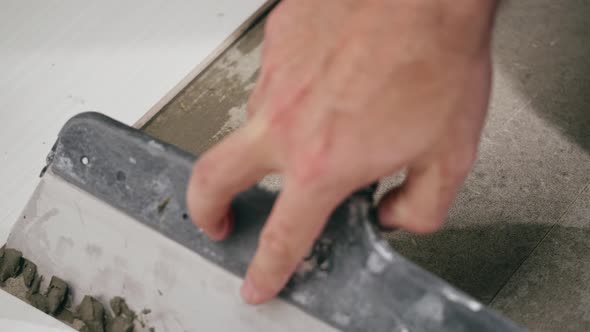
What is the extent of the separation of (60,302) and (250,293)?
0.36 metres

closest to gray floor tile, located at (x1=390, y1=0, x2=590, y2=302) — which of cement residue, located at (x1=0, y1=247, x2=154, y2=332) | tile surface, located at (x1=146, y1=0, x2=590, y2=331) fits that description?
tile surface, located at (x1=146, y1=0, x2=590, y2=331)

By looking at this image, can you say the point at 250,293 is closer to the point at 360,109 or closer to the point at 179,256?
the point at 179,256

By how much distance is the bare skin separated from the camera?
1.79 ft

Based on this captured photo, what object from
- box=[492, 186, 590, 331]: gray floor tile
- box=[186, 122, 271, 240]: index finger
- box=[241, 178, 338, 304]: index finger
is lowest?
box=[492, 186, 590, 331]: gray floor tile

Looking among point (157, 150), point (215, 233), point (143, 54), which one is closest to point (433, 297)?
point (215, 233)

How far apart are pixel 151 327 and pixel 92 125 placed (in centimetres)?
29

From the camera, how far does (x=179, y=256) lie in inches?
31.6

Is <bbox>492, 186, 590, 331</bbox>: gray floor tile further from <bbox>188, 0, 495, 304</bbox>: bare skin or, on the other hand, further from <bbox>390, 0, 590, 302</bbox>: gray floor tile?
<bbox>188, 0, 495, 304</bbox>: bare skin

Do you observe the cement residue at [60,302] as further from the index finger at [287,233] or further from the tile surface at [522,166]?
the tile surface at [522,166]

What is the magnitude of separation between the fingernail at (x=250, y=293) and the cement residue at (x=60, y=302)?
8.4 inches

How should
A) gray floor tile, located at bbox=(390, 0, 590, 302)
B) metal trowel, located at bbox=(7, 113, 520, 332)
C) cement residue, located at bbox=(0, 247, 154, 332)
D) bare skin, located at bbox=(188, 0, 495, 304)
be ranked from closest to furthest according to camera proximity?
bare skin, located at bbox=(188, 0, 495, 304) → metal trowel, located at bbox=(7, 113, 520, 332) → cement residue, located at bbox=(0, 247, 154, 332) → gray floor tile, located at bbox=(390, 0, 590, 302)

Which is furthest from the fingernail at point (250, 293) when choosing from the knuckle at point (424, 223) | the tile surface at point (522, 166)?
the tile surface at point (522, 166)

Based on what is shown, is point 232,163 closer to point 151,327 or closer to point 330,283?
point 330,283

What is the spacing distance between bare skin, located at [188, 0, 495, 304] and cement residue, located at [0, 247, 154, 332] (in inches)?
13.3
